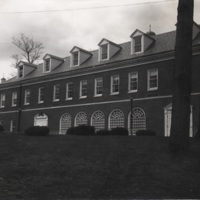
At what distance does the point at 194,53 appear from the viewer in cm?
3056

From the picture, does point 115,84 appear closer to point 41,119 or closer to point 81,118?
point 81,118

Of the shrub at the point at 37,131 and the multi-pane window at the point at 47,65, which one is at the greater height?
the multi-pane window at the point at 47,65

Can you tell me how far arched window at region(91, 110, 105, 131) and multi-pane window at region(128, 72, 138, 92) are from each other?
12.5ft

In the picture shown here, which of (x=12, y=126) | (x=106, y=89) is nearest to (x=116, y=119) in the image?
(x=106, y=89)

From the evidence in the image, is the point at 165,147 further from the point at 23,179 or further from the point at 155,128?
the point at 155,128

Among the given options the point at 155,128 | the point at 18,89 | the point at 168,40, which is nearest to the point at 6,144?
the point at 155,128

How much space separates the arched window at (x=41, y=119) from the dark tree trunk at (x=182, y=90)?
2697 centimetres

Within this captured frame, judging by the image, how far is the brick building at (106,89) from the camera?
31875 millimetres

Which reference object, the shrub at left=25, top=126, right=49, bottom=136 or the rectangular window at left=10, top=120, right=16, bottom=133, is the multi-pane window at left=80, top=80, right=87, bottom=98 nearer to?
the rectangular window at left=10, top=120, right=16, bottom=133

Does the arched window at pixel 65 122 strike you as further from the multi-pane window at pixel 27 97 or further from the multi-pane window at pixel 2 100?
the multi-pane window at pixel 2 100

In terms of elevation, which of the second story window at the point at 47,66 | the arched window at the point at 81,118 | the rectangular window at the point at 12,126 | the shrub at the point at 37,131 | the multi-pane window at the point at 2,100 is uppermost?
the second story window at the point at 47,66

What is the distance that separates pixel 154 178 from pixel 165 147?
4433 millimetres

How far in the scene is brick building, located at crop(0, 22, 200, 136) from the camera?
1255 inches

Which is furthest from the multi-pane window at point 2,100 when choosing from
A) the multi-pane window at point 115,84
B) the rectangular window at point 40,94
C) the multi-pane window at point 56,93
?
the multi-pane window at point 115,84
